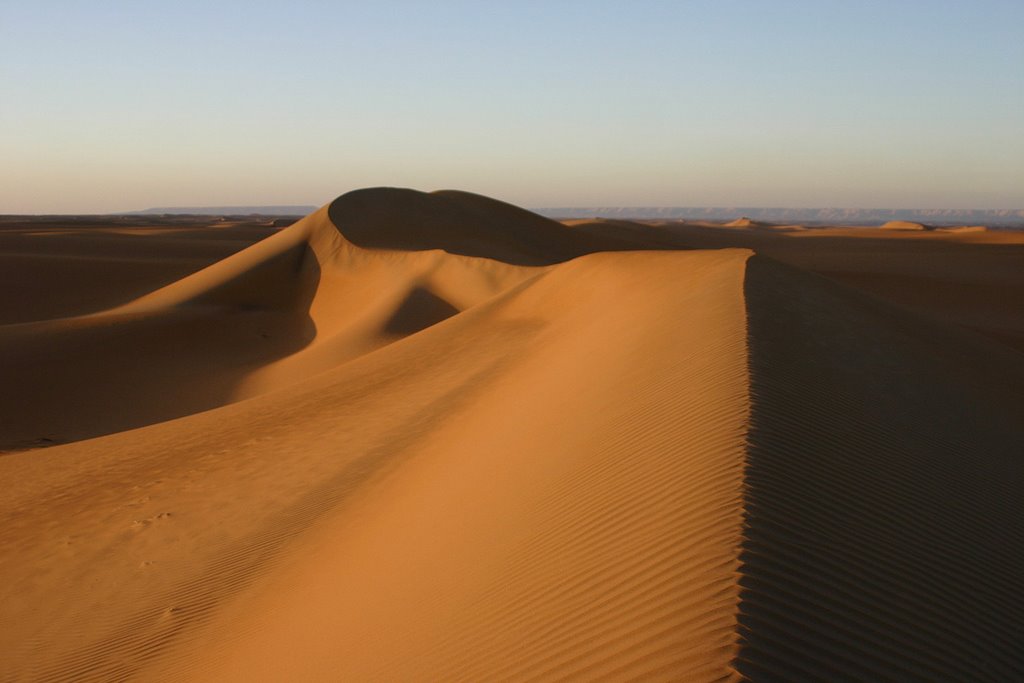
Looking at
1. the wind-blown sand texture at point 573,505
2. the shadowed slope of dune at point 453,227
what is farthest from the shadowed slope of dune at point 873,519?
the shadowed slope of dune at point 453,227

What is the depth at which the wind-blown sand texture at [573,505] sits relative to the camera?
380cm

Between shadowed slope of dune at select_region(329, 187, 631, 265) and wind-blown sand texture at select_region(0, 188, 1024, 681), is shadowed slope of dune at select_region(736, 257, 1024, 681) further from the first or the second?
shadowed slope of dune at select_region(329, 187, 631, 265)

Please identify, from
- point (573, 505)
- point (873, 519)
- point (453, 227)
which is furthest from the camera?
point (453, 227)

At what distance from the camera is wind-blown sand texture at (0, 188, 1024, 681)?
380 cm

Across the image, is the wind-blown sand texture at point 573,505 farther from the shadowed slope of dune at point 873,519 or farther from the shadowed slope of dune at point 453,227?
the shadowed slope of dune at point 453,227

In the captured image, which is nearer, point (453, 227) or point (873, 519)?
point (873, 519)

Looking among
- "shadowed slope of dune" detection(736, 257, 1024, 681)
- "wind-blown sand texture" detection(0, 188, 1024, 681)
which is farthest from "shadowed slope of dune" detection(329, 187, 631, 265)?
"shadowed slope of dune" detection(736, 257, 1024, 681)

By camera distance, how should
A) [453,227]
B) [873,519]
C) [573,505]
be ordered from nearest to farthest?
[873,519]
[573,505]
[453,227]

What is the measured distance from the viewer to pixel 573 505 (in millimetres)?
5480

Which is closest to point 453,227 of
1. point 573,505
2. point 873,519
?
point 573,505

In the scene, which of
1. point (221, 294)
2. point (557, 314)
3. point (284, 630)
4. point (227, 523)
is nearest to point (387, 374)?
A: point (557, 314)

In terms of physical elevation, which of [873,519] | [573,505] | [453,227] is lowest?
[573,505]

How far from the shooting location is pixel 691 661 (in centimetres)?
317

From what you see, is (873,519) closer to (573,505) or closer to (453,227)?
(573,505)
